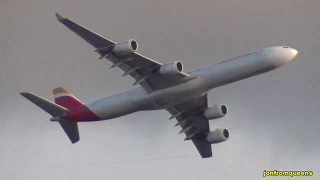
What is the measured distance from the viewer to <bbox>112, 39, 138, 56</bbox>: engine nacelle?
221ft

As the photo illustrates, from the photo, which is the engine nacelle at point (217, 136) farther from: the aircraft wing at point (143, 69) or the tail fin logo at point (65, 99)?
the tail fin logo at point (65, 99)

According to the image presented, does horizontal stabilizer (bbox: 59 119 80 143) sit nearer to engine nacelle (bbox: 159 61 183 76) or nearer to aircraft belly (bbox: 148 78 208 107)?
aircraft belly (bbox: 148 78 208 107)

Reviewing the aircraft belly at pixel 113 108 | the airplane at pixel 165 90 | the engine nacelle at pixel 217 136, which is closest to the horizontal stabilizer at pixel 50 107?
the airplane at pixel 165 90

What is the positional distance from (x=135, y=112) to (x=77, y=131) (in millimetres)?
8346

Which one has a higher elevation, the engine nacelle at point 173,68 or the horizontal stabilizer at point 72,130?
the engine nacelle at point 173,68

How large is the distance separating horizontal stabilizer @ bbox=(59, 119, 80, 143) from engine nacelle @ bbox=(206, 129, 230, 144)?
16468 mm

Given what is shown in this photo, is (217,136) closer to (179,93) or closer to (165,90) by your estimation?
(179,93)

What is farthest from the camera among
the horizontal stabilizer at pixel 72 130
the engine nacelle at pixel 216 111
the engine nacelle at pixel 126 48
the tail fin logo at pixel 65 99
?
the tail fin logo at pixel 65 99

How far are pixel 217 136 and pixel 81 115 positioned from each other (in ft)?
56.1

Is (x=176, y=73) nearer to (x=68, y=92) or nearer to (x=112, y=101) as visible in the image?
(x=112, y=101)

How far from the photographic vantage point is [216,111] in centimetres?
7706

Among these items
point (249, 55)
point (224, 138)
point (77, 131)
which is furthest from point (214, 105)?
point (77, 131)

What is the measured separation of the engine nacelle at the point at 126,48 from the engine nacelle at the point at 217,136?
19436 millimetres

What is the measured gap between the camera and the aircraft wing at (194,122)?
264 feet
